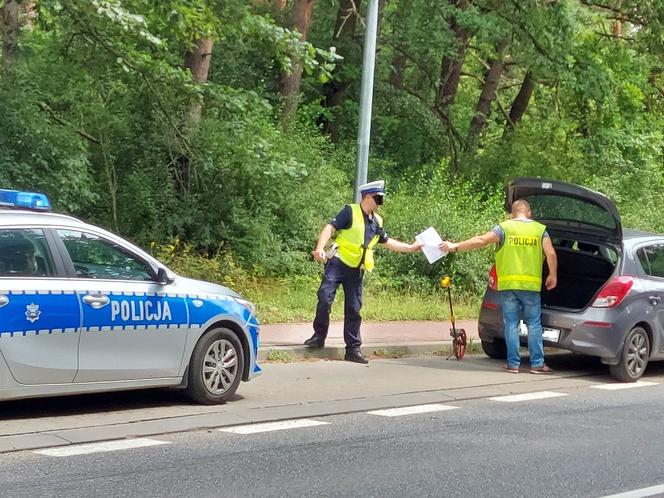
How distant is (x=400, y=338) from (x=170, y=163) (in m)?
5.65

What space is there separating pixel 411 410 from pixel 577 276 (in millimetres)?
3933

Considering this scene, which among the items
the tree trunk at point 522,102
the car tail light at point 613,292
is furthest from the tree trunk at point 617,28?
the car tail light at point 613,292

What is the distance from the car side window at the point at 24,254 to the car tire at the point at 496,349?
640 centimetres

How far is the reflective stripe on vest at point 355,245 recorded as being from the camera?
37.3 feet

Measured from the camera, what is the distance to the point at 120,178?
1712cm

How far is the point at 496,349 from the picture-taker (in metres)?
12.8

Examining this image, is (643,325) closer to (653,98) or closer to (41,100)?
(41,100)

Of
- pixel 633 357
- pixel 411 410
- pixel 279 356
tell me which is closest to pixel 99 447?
Result: pixel 411 410

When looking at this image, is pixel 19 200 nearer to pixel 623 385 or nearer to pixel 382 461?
pixel 382 461

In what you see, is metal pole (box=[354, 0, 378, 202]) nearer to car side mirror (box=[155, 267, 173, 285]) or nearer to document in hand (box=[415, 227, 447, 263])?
document in hand (box=[415, 227, 447, 263])

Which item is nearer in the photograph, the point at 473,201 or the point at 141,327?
the point at 141,327

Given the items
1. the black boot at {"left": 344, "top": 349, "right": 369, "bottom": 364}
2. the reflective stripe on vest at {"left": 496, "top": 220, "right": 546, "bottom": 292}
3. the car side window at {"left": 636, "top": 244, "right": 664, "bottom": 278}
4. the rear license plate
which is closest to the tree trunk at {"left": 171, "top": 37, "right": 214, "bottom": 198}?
the black boot at {"left": 344, "top": 349, "right": 369, "bottom": 364}

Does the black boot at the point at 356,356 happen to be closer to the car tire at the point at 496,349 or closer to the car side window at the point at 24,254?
the car tire at the point at 496,349

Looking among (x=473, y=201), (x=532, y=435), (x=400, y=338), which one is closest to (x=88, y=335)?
(x=532, y=435)
